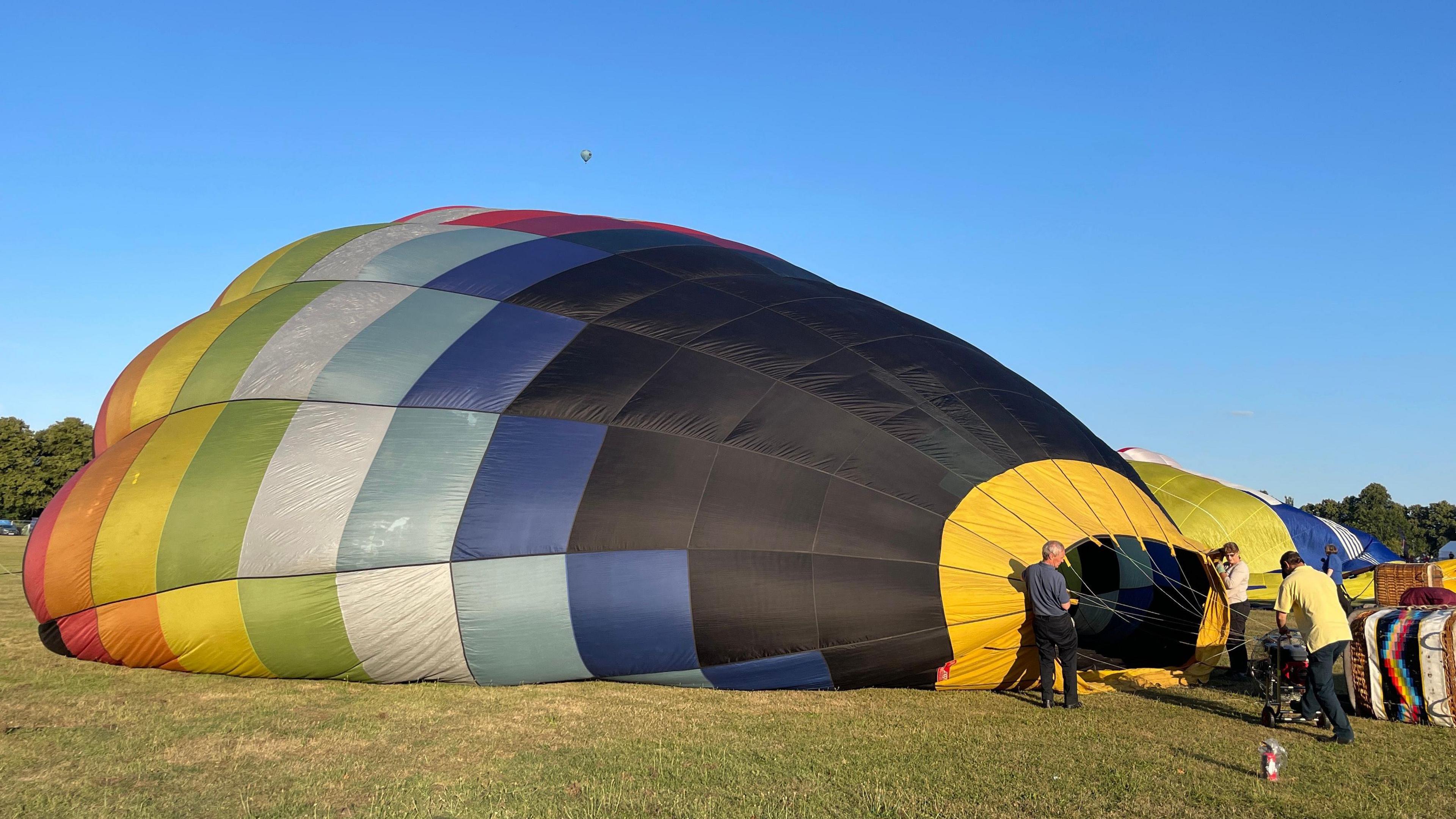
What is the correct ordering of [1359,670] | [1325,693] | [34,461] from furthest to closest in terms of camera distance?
[34,461] < [1359,670] < [1325,693]

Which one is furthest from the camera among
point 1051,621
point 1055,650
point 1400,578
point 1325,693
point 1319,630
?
point 1400,578

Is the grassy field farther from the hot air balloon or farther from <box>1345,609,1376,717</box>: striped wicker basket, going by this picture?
the hot air balloon

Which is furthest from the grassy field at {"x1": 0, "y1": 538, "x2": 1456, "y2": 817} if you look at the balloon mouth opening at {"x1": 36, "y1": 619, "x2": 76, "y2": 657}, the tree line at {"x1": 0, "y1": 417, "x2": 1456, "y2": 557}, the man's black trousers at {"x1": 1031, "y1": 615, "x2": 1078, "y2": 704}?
the tree line at {"x1": 0, "y1": 417, "x2": 1456, "y2": 557}

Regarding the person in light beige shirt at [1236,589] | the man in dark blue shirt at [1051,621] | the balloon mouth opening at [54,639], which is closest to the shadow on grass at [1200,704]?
the person in light beige shirt at [1236,589]

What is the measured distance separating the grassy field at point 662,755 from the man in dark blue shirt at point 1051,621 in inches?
9.7

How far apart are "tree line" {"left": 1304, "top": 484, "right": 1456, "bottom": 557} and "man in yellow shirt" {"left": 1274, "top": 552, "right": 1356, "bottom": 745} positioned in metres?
72.4

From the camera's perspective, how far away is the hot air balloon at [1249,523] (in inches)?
763

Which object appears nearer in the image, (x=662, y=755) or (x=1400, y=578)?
(x=662, y=755)

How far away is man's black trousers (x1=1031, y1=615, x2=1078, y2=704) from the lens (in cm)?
707

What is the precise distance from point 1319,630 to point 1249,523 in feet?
47.9

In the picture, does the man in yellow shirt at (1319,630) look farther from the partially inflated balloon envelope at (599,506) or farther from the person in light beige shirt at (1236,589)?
the person in light beige shirt at (1236,589)

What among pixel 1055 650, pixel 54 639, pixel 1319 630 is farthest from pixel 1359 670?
pixel 54 639

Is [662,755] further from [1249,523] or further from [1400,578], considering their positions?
[1249,523]

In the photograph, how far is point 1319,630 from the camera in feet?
22.3
